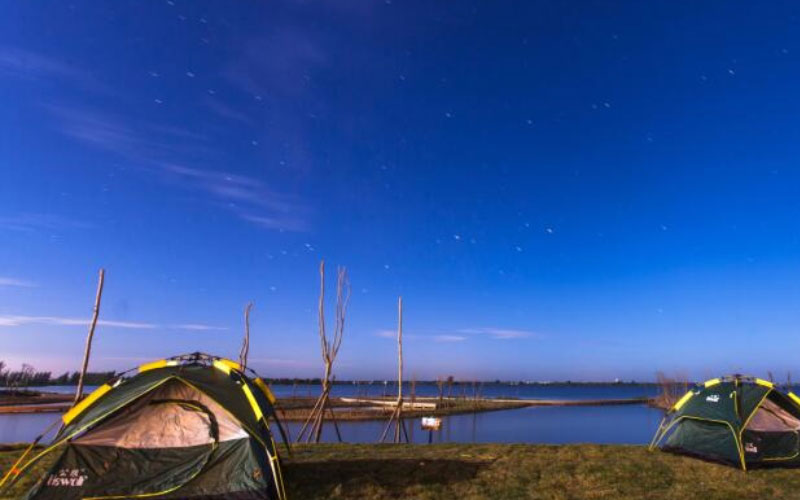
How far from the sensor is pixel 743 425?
11.1 metres

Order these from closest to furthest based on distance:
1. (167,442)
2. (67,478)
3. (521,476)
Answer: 1. (67,478)
2. (167,442)
3. (521,476)

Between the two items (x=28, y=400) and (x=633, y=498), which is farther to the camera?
(x=28, y=400)

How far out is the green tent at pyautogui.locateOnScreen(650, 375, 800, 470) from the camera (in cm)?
1118

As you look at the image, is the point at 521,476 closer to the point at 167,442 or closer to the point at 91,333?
the point at 167,442

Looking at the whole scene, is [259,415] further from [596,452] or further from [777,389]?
[777,389]

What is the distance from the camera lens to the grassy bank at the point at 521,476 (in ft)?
28.7

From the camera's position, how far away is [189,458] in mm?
8617

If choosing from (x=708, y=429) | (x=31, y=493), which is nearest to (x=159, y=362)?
(x=31, y=493)

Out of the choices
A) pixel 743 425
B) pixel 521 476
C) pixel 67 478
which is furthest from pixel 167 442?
pixel 743 425

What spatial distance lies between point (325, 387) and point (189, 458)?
13254 millimetres

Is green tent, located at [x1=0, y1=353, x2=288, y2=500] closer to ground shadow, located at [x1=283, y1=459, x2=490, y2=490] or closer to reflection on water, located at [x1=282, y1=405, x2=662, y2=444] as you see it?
ground shadow, located at [x1=283, y1=459, x2=490, y2=490]

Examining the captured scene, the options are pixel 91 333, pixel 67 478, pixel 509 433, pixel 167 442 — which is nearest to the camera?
pixel 67 478

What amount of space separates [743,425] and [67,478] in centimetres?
1327

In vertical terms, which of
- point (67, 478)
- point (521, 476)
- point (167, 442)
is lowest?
point (521, 476)
